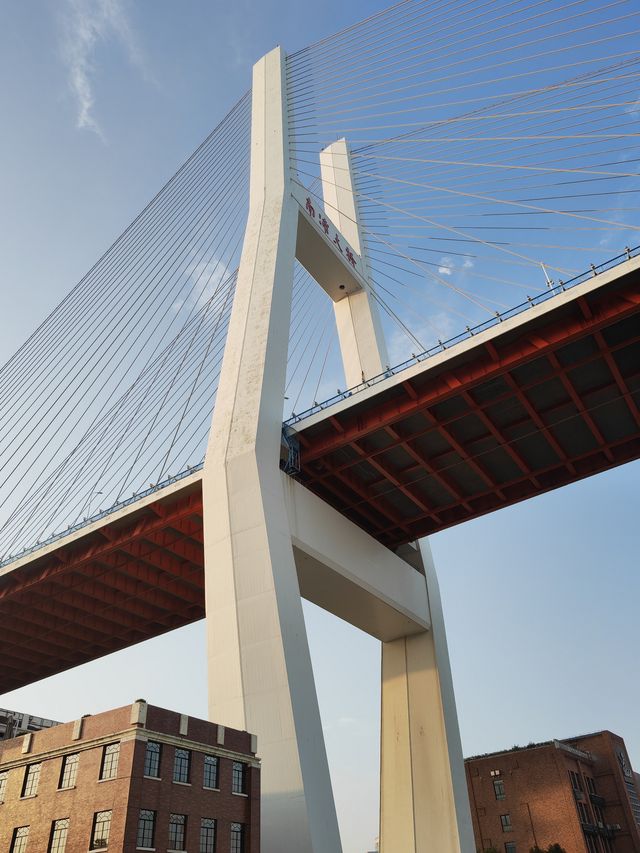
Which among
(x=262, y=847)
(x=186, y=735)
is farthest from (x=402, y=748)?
(x=186, y=735)

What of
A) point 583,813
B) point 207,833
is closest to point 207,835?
point 207,833

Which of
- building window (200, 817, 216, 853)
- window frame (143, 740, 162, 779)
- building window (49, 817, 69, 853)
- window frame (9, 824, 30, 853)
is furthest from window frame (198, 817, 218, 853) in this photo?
window frame (9, 824, 30, 853)

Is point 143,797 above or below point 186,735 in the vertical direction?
below

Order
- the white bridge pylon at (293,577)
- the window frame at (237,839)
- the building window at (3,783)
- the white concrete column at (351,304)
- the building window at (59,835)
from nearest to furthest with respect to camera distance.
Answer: the building window at (59,835)
the window frame at (237,839)
the white bridge pylon at (293,577)
the building window at (3,783)
the white concrete column at (351,304)

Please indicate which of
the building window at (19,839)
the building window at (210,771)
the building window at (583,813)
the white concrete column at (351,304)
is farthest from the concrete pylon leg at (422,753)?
the building window at (583,813)

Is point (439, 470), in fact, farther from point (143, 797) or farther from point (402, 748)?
point (143, 797)

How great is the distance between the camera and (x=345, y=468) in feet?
93.2

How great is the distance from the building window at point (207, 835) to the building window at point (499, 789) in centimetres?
4295

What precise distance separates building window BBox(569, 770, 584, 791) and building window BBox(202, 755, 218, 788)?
44.2 meters

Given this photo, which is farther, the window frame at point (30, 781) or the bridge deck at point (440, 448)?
the bridge deck at point (440, 448)

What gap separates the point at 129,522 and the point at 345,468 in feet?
28.5

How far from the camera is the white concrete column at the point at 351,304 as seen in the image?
33.3 metres

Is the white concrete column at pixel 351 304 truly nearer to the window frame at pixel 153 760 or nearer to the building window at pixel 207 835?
the window frame at pixel 153 760

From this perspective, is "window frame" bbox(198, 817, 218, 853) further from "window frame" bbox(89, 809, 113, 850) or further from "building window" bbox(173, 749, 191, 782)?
"window frame" bbox(89, 809, 113, 850)
